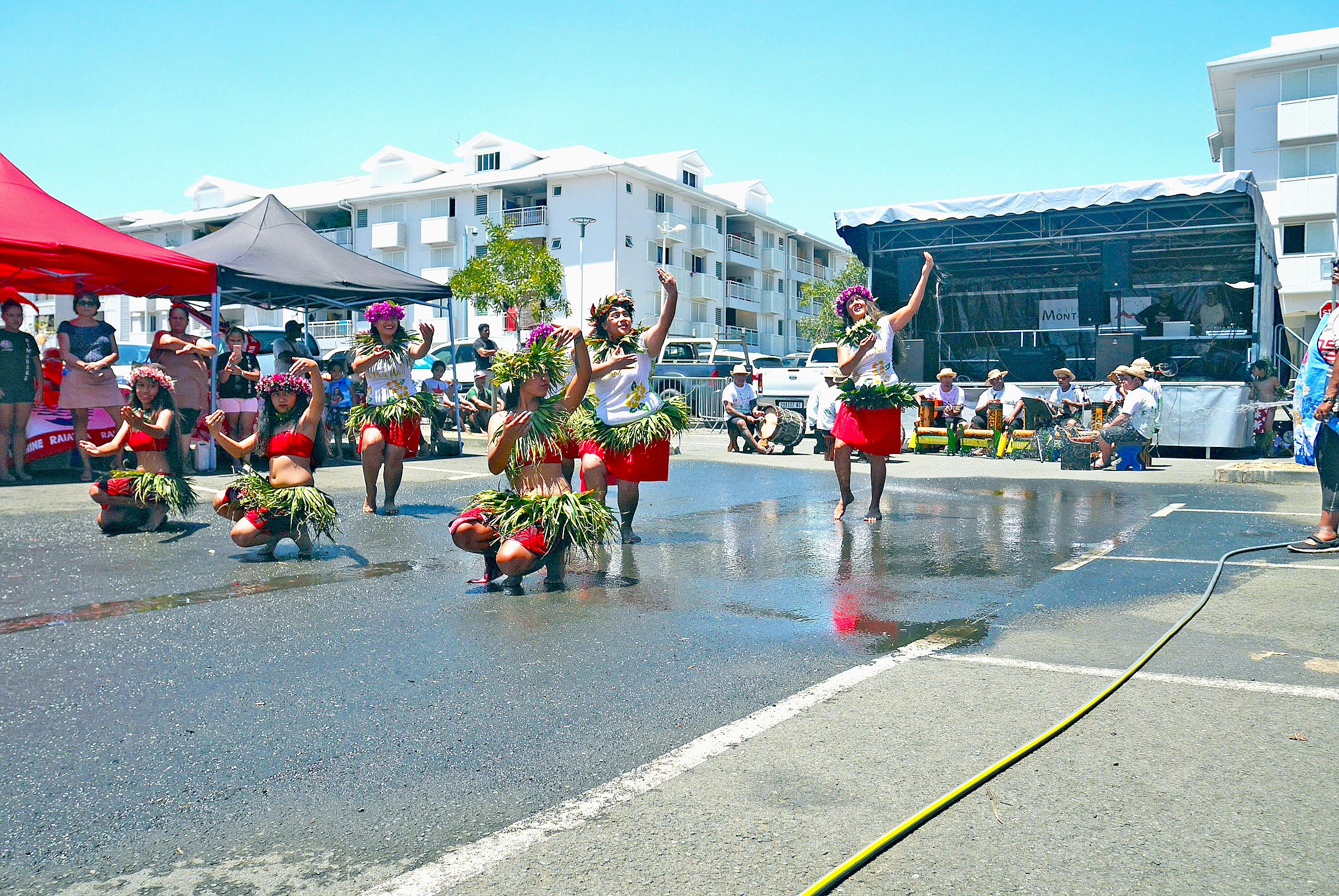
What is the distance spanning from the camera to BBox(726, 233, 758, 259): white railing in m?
64.5

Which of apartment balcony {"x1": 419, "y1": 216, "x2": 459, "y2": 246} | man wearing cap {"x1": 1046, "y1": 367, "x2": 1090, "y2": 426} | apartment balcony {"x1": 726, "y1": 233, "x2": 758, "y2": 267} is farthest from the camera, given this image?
apartment balcony {"x1": 726, "y1": 233, "x2": 758, "y2": 267}

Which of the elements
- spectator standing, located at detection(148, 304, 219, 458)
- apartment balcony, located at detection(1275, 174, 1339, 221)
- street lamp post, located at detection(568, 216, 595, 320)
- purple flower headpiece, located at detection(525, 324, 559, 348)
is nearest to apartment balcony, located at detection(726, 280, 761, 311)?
street lamp post, located at detection(568, 216, 595, 320)

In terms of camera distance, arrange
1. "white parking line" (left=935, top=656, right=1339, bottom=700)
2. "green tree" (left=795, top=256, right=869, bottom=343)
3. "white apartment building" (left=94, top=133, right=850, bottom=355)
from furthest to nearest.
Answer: "green tree" (left=795, top=256, right=869, bottom=343) < "white apartment building" (left=94, top=133, right=850, bottom=355) < "white parking line" (left=935, top=656, right=1339, bottom=700)

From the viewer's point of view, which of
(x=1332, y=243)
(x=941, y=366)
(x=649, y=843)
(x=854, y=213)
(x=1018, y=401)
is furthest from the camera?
(x=1332, y=243)

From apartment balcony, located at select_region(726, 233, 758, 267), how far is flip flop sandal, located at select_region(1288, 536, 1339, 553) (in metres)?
57.5

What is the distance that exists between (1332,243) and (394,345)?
45.9m

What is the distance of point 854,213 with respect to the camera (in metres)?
20.4

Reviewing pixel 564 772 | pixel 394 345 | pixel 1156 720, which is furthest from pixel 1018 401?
pixel 564 772

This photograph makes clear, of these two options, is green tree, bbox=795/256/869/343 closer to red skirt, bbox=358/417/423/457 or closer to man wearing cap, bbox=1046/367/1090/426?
man wearing cap, bbox=1046/367/1090/426

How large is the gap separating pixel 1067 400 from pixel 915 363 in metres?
3.08

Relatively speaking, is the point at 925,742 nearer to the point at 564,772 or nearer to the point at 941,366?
the point at 564,772

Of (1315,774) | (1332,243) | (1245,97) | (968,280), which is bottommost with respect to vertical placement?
(1315,774)

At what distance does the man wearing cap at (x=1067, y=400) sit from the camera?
731 inches

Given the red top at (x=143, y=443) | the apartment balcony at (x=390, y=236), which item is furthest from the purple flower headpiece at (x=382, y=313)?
the apartment balcony at (x=390, y=236)
